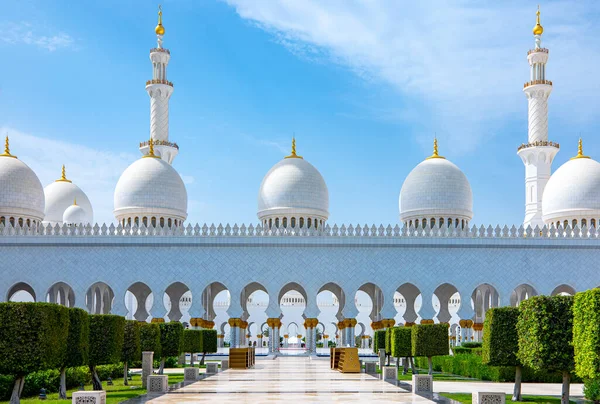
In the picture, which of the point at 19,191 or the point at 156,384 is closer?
the point at 156,384

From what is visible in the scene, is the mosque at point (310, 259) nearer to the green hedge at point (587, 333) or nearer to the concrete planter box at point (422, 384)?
Result: the concrete planter box at point (422, 384)

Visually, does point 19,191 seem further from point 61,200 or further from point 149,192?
point 61,200

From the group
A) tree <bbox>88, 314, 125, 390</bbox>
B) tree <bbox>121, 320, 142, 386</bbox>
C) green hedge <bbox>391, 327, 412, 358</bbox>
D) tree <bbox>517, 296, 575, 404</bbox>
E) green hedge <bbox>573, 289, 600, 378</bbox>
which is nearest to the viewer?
green hedge <bbox>573, 289, 600, 378</bbox>

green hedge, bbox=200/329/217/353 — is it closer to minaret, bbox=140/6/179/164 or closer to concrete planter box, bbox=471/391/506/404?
minaret, bbox=140/6/179/164

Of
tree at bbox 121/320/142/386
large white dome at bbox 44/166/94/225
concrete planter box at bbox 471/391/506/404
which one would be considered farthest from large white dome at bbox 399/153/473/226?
concrete planter box at bbox 471/391/506/404

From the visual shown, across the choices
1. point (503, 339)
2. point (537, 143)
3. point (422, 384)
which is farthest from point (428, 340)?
point (537, 143)

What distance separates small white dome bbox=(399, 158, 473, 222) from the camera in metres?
31.5

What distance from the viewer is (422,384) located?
621 inches

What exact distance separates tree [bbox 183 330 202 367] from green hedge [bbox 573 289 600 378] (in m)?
13.0

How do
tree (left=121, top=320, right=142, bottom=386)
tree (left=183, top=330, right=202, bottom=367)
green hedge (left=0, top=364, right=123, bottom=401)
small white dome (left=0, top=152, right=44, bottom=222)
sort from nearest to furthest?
green hedge (left=0, top=364, right=123, bottom=401) < tree (left=121, top=320, right=142, bottom=386) < tree (left=183, top=330, right=202, bottom=367) < small white dome (left=0, top=152, right=44, bottom=222)

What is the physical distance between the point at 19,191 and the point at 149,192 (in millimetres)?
5283

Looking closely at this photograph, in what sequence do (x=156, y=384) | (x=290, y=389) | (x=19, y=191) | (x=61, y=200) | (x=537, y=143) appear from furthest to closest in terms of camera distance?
(x=61, y=200) → (x=537, y=143) → (x=19, y=191) → (x=290, y=389) → (x=156, y=384)

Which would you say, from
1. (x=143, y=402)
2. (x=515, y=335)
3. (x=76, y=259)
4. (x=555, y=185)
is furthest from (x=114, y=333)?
(x=555, y=185)

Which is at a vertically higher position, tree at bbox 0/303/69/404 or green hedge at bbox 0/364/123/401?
tree at bbox 0/303/69/404
